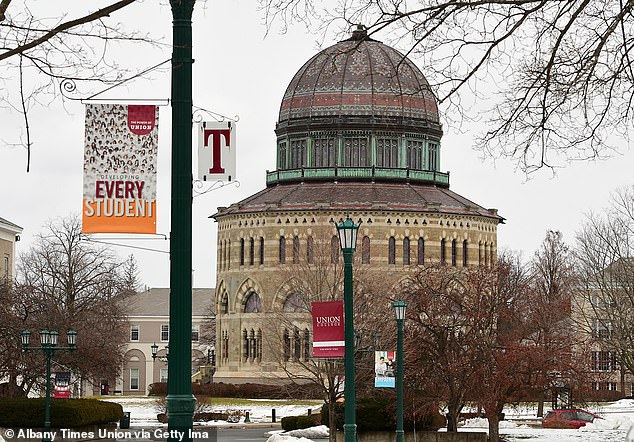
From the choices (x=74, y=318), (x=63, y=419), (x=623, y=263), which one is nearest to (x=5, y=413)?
(x=63, y=419)

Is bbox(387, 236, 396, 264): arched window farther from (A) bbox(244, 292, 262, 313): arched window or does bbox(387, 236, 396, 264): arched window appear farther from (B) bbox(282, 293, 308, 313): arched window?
(A) bbox(244, 292, 262, 313): arched window

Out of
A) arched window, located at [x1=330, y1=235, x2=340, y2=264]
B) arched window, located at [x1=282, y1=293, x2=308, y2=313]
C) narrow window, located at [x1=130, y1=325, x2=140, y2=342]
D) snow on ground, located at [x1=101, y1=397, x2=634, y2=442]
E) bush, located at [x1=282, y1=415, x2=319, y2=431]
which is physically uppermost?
arched window, located at [x1=330, y1=235, x2=340, y2=264]

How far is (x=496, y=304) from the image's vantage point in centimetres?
4888

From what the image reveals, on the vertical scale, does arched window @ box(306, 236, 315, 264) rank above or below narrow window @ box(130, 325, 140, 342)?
above

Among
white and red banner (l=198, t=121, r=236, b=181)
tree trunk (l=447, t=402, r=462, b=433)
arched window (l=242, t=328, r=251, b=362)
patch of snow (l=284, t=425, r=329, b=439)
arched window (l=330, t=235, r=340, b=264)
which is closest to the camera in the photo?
white and red banner (l=198, t=121, r=236, b=181)

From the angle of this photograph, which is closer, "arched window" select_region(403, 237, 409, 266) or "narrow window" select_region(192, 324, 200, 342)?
"arched window" select_region(403, 237, 409, 266)

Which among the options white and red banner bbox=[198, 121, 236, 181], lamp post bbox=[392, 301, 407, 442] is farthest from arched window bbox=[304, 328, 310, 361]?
white and red banner bbox=[198, 121, 236, 181]

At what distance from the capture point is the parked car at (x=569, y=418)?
196 ft

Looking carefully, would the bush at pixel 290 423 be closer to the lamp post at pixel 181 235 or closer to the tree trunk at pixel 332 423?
the tree trunk at pixel 332 423

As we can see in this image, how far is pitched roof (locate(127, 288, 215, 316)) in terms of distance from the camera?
5162 inches

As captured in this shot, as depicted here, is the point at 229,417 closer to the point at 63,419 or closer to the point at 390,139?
the point at 63,419

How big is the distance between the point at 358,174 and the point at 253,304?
10405mm

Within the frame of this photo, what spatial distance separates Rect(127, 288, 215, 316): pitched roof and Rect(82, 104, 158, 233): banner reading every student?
11287 centimetres

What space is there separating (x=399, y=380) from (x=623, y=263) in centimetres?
3693
